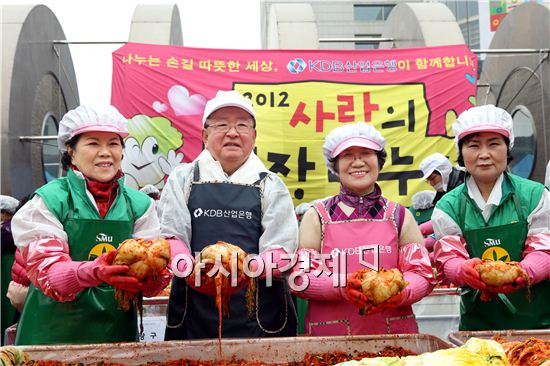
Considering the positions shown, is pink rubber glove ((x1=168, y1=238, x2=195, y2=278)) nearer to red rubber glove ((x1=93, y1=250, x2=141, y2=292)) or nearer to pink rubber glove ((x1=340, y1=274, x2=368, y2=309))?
red rubber glove ((x1=93, y1=250, x2=141, y2=292))

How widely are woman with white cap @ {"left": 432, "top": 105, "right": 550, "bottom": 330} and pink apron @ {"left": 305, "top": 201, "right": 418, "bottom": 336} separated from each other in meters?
0.29

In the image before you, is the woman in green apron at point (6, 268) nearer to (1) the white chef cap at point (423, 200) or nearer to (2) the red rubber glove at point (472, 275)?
(2) the red rubber glove at point (472, 275)

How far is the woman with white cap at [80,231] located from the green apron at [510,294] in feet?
5.45

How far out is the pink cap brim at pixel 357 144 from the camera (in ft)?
9.36

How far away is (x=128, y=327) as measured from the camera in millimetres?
2812

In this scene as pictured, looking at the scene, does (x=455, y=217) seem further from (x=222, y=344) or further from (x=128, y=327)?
(x=128, y=327)

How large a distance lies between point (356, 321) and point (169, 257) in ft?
3.32

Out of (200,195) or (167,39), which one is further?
(167,39)

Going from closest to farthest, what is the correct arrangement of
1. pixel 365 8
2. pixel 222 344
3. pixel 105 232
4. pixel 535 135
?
1. pixel 222 344
2. pixel 105 232
3. pixel 535 135
4. pixel 365 8

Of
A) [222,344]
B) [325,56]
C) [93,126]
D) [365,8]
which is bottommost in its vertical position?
[222,344]

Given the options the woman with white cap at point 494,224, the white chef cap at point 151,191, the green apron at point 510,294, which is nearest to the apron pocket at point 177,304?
the woman with white cap at point 494,224

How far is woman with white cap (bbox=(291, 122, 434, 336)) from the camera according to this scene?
8.93 feet

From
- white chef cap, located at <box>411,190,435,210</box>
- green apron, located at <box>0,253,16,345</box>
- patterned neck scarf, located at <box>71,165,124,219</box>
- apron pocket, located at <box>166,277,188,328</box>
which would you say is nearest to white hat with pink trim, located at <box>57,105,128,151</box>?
patterned neck scarf, located at <box>71,165,124,219</box>

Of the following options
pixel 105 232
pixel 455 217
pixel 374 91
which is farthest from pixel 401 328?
pixel 374 91
